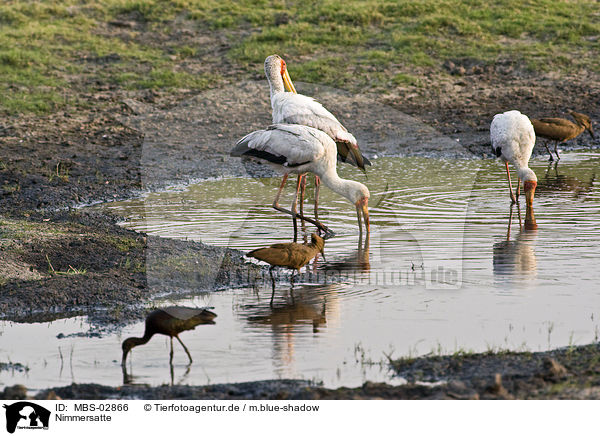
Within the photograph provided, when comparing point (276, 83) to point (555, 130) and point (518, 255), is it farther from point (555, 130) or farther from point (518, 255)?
point (555, 130)

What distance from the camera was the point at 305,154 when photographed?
28.6ft

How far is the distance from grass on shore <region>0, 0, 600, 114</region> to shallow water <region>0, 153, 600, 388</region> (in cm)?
453

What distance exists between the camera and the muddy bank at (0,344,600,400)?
14.8 feet

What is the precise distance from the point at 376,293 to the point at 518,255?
1.74m

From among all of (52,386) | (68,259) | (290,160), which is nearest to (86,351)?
(52,386)

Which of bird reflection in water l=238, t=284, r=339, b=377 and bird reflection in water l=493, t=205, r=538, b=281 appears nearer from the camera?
bird reflection in water l=238, t=284, r=339, b=377

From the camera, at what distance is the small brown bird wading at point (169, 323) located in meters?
5.29

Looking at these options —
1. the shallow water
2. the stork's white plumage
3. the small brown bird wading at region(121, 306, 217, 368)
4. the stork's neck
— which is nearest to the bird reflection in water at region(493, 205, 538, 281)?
the shallow water

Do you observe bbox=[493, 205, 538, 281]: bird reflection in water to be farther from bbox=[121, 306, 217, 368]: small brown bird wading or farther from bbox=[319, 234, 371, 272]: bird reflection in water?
bbox=[121, 306, 217, 368]: small brown bird wading

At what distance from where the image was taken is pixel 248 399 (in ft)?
14.8

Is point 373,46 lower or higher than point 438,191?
higher

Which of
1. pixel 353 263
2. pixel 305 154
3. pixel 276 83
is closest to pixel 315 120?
pixel 305 154
